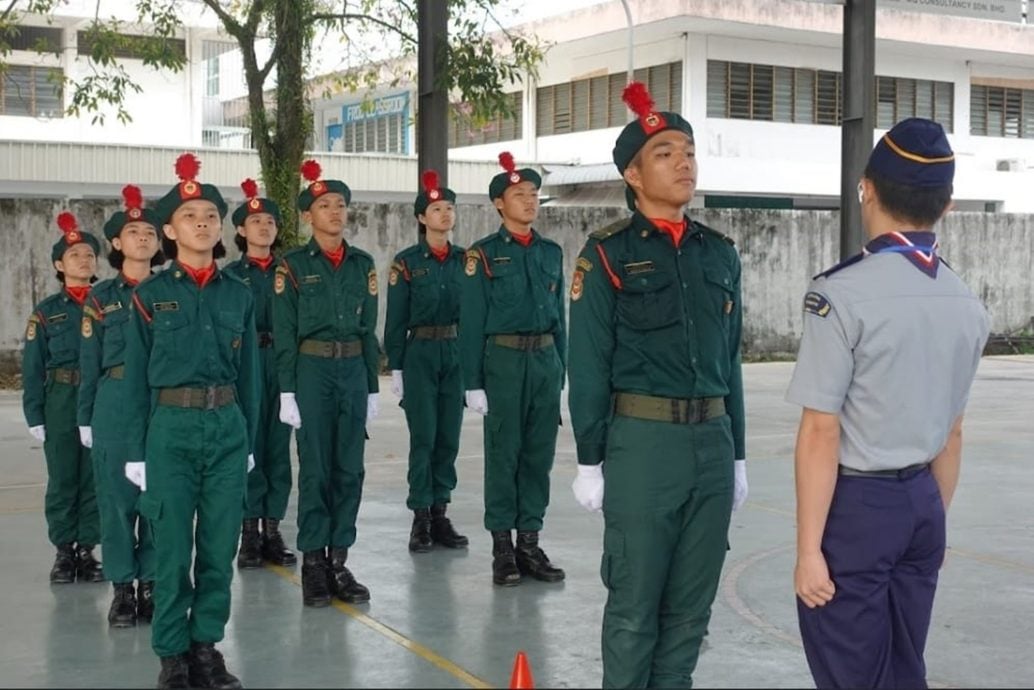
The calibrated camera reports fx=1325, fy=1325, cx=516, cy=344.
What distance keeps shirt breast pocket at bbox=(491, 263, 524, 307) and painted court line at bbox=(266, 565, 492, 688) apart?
5.37 ft

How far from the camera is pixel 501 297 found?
6500 mm

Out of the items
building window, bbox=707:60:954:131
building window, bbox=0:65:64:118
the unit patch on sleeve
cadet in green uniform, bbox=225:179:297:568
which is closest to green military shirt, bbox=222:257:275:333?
cadet in green uniform, bbox=225:179:297:568

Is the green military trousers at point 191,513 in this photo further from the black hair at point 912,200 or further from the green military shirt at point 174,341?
the black hair at point 912,200

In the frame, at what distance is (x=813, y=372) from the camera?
320cm

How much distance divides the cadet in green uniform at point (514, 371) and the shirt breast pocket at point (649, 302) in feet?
7.66

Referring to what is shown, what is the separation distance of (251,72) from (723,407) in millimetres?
12279

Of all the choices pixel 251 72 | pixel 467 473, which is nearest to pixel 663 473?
pixel 467 473

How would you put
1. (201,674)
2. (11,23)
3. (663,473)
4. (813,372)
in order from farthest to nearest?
1. (11,23)
2. (201,674)
3. (663,473)
4. (813,372)

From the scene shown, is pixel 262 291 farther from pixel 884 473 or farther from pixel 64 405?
pixel 884 473

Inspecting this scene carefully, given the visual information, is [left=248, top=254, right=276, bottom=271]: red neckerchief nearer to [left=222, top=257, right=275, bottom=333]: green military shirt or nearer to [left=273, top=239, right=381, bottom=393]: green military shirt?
[left=222, top=257, right=275, bottom=333]: green military shirt

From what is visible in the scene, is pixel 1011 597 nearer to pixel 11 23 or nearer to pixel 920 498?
pixel 920 498

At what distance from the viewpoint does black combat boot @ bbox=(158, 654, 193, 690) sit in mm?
4742

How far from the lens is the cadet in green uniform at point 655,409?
397cm

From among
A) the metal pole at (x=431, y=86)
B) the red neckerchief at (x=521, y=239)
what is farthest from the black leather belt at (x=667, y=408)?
the metal pole at (x=431, y=86)
